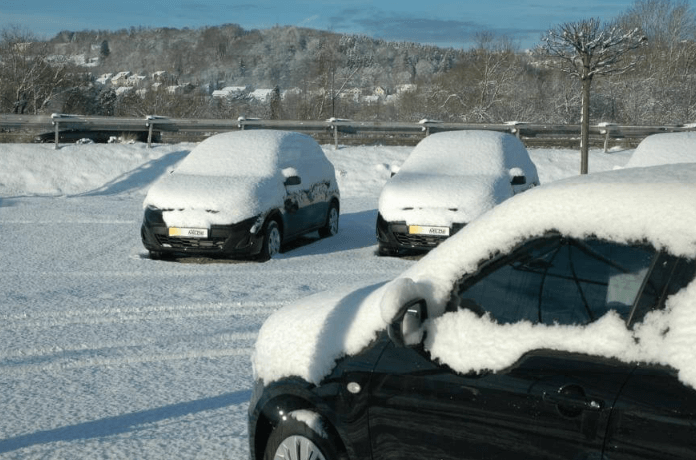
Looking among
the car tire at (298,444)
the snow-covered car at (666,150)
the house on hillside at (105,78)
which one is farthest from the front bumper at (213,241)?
the house on hillside at (105,78)

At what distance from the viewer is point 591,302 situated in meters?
3.15

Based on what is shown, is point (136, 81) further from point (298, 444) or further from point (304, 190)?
point (298, 444)

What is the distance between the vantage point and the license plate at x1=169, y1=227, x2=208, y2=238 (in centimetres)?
1108

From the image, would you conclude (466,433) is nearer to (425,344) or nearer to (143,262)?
(425,344)

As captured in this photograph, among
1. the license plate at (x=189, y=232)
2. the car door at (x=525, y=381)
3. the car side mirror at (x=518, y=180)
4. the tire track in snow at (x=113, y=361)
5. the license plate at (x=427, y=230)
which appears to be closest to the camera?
the car door at (x=525, y=381)

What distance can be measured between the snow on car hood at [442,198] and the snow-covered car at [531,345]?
294 inches

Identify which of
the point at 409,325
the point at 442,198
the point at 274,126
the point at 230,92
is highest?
the point at 409,325

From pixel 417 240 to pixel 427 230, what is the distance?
0.21 metres

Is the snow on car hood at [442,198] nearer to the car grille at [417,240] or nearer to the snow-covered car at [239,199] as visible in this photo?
the car grille at [417,240]

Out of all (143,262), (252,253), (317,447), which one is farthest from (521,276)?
(143,262)

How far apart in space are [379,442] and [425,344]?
1.52 feet

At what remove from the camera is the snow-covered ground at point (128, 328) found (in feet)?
17.5

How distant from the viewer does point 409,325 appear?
342 centimetres

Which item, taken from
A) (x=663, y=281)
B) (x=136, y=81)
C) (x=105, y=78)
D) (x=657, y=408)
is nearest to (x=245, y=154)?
(x=663, y=281)
